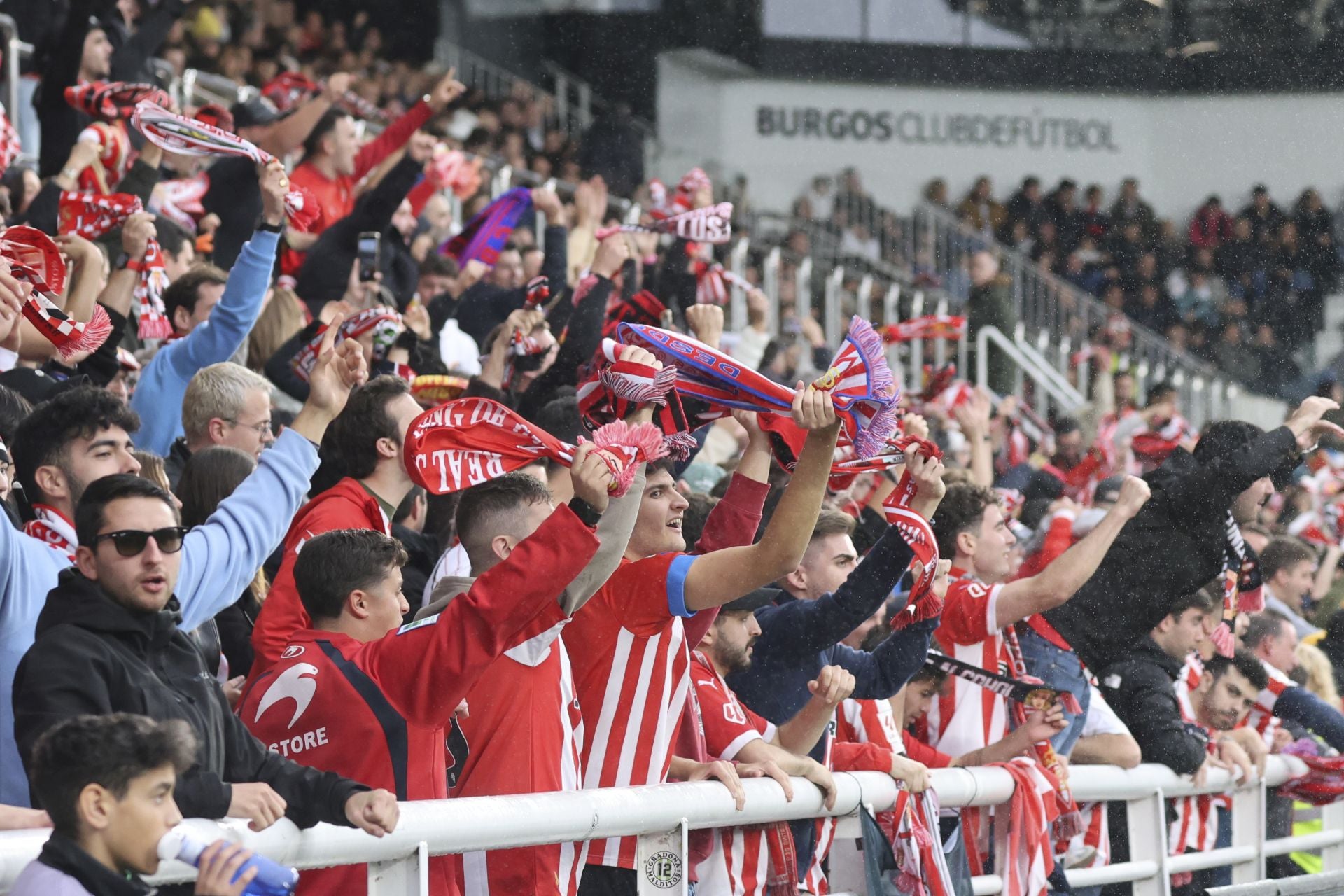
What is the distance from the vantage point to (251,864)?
256 cm

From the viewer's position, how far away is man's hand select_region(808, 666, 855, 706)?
13.9 ft

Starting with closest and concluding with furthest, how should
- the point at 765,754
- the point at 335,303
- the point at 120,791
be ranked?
the point at 120,791, the point at 765,754, the point at 335,303

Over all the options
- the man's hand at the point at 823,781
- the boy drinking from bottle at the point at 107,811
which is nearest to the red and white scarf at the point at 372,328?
the man's hand at the point at 823,781

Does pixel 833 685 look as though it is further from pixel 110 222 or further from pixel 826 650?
pixel 110 222

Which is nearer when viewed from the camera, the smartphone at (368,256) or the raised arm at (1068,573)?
the raised arm at (1068,573)

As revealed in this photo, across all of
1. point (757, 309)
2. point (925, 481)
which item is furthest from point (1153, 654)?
point (757, 309)

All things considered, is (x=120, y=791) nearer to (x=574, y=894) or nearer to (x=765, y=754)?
(x=574, y=894)

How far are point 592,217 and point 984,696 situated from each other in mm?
5357

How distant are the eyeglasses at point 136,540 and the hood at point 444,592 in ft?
2.49

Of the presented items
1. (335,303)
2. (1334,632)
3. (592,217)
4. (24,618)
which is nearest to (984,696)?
(335,303)

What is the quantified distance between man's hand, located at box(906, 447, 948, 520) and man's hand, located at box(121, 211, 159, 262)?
7.94 ft

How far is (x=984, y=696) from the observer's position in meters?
5.46

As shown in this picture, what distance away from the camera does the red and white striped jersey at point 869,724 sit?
5.02 m

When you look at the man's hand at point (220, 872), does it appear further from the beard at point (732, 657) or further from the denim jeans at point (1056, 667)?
the denim jeans at point (1056, 667)
